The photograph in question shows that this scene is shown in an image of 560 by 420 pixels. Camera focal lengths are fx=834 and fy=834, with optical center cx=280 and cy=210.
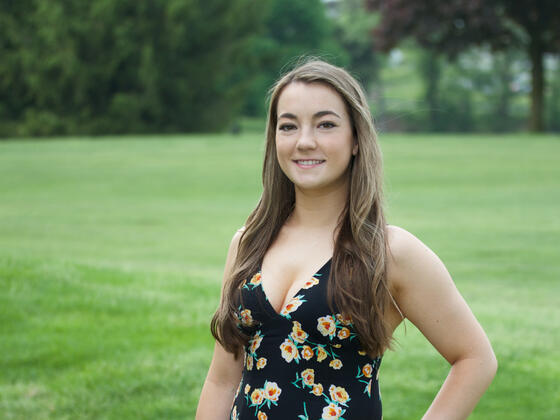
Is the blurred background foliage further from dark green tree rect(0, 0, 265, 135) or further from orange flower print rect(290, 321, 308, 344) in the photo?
orange flower print rect(290, 321, 308, 344)

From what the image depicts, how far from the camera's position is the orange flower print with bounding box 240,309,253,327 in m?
2.14

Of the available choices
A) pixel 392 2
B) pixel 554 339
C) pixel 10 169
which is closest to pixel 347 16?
pixel 392 2

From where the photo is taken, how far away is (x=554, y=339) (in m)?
5.75

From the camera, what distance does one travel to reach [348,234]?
7.07 ft

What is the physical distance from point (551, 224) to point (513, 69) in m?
49.7

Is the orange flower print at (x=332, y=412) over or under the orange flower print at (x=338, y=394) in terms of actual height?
under

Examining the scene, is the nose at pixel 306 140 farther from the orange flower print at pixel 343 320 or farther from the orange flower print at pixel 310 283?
the orange flower print at pixel 343 320

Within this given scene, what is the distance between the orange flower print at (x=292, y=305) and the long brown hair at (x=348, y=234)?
80mm

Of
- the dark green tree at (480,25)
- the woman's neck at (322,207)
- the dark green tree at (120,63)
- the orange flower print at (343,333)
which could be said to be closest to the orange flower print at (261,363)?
the orange flower print at (343,333)

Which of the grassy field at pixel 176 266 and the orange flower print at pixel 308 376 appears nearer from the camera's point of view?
the orange flower print at pixel 308 376

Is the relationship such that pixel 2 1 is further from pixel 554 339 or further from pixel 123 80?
pixel 554 339

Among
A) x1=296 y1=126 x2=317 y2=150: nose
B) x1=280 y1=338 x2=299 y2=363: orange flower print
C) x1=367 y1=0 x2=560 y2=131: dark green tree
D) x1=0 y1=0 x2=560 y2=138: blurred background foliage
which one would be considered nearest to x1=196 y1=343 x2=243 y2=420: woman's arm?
x1=280 y1=338 x2=299 y2=363: orange flower print

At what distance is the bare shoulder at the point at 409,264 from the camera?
6.79 feet

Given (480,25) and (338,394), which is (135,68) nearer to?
(480,25)
